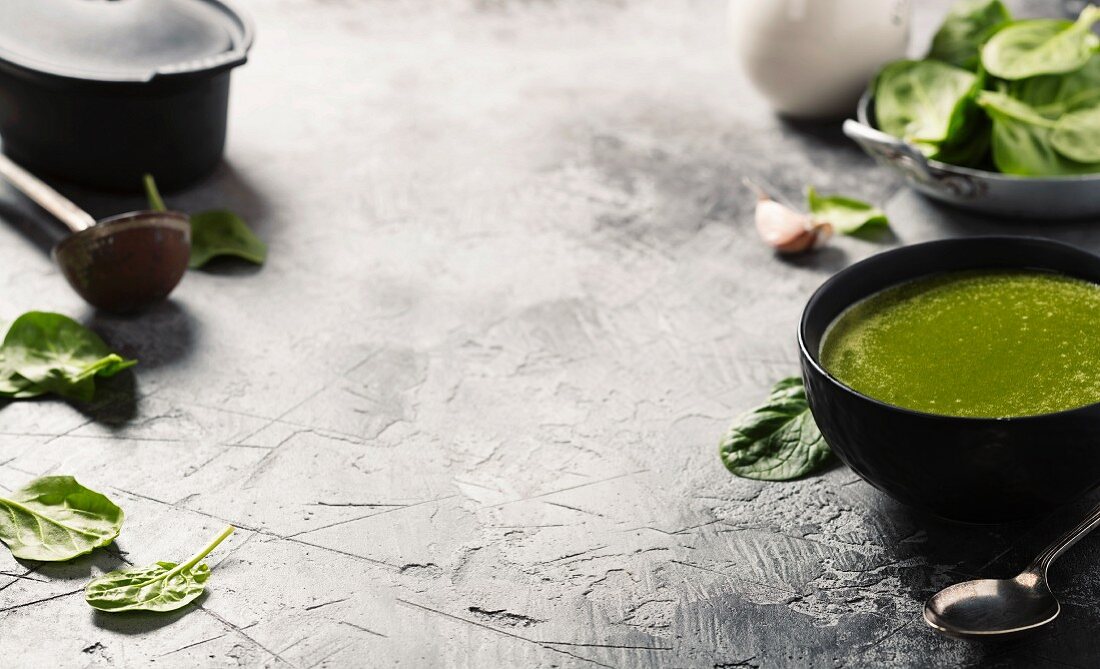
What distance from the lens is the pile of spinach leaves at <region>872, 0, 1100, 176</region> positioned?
128cm

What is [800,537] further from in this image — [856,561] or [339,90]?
[339,90]

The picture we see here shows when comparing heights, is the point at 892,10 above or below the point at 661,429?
above

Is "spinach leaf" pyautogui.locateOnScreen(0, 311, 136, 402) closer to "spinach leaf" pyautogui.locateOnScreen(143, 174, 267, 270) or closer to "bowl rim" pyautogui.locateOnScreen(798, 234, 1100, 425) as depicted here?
"spinach leaf" pyautogui.locateOnScreen(143, 174, 267, 270)

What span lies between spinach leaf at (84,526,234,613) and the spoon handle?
597 millimetres

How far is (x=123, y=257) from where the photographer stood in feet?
3.82

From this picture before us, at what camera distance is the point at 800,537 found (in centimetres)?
89

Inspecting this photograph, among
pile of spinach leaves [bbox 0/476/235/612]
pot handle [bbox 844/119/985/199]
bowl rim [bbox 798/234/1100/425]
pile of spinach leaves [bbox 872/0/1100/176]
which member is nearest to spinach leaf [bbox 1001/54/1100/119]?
pile of spinach leaves [bbox 872/0/1100/176]

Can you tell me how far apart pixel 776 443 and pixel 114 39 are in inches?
35.5

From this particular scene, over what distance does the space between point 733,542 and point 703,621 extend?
0.09 m

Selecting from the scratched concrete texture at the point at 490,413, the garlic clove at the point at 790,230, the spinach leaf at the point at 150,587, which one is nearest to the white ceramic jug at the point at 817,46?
the scratched concrete texture at the point at 490,413

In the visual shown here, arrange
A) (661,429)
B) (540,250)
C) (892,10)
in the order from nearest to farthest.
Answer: (661,429) → (540,250) → (892,10)

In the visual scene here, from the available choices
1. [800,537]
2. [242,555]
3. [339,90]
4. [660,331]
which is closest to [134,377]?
[242,555]

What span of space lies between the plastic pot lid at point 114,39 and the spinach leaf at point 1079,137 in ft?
3.07

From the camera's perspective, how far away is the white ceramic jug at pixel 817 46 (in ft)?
4.91
